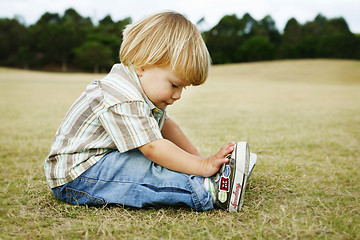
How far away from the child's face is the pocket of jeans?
0.57m

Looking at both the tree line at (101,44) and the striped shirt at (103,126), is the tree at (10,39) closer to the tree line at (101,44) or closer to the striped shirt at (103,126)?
the tree line at (101,44)

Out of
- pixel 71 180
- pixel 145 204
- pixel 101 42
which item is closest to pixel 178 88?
pixel 145 204

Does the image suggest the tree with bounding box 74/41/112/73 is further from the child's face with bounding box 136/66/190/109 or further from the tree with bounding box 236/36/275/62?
the child's face with bounding box 136/66/190/109

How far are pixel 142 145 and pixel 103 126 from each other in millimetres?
208

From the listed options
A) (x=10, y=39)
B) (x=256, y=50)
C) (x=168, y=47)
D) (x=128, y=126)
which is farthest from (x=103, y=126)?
(x=10, y=39)

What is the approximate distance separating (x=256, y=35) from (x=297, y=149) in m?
50.5

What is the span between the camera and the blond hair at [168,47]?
159 cm

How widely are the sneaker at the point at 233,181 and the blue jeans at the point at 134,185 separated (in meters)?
0.06

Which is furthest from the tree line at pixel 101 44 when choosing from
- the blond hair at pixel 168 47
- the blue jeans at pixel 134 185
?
the blue jeans at pixel 134 185

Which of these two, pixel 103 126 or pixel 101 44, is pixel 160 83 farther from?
pixel 101 44

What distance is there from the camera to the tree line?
39.9 metres

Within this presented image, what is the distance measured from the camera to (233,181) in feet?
5.00

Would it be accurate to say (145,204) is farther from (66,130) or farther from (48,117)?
(48,117)

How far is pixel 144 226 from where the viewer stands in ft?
4.56
